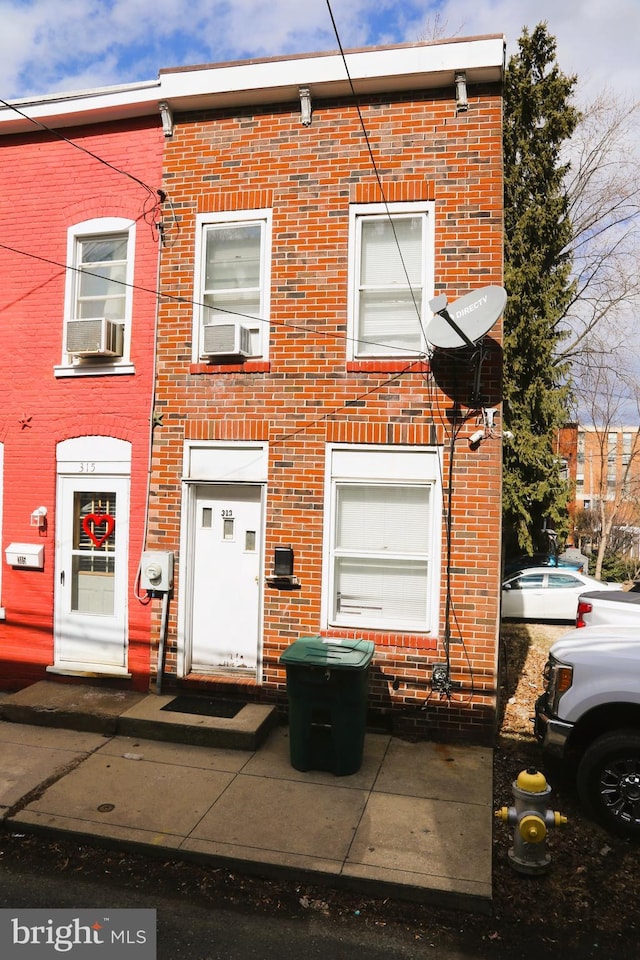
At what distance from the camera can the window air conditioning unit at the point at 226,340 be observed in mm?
7000

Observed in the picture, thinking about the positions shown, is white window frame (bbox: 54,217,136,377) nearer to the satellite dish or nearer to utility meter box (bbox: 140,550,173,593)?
utility meter box (bbox: 140,550,173,593)

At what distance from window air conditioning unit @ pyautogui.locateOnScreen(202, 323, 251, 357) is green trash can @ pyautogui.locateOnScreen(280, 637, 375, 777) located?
311cm

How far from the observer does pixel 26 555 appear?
7.79 m

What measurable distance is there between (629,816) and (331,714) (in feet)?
7.51

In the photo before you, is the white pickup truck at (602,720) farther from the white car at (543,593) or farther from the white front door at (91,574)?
the white car at (543,593)

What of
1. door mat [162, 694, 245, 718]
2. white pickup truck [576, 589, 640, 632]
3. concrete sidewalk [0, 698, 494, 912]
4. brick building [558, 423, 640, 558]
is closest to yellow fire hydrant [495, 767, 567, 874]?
concrete sidewalk [0, 698, 494, 912]

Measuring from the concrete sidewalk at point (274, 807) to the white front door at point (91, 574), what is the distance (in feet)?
4.03

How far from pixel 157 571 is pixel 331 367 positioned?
109 inches

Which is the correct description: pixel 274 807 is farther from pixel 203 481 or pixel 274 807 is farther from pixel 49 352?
pixel 49 352

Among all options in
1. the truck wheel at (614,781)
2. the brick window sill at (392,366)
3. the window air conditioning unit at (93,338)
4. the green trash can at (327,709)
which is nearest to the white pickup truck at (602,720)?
the truck wheel at (614,781)

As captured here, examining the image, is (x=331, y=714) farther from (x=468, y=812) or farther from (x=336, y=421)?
(x=336, y=421)

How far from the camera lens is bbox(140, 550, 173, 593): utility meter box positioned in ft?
23.4

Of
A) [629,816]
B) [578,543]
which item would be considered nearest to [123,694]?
[629,816]

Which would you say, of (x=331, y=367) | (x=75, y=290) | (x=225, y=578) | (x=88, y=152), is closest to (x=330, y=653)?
(x=225, y=578)
